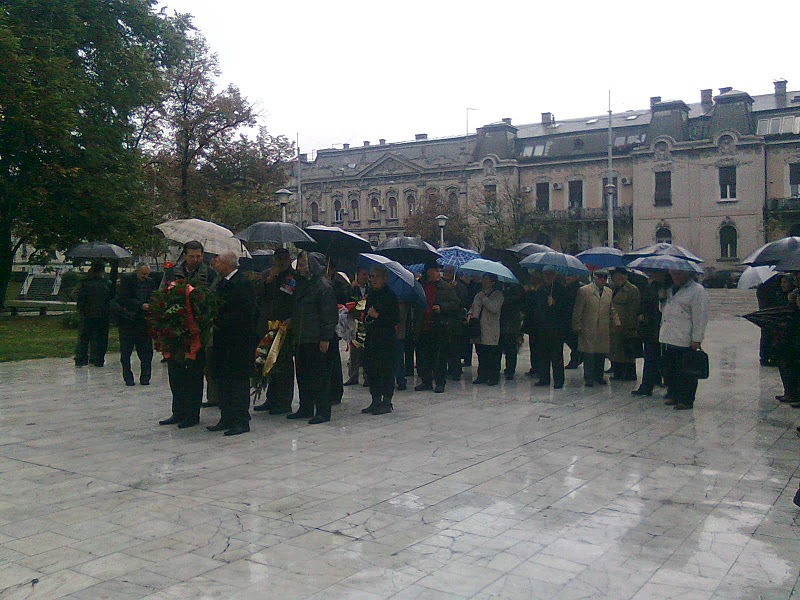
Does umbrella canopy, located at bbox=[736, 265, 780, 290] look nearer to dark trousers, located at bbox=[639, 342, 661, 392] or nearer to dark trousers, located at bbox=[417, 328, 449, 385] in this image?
dark trousers, located at bbox=[639, 342, 661, 392]

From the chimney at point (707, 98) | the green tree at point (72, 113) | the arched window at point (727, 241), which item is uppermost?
the chimney at point (707, 98)

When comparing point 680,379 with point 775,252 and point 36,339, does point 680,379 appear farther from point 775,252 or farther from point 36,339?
point 36,339

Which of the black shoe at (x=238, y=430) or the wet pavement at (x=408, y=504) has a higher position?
the black shoe at (x=238, y=430)

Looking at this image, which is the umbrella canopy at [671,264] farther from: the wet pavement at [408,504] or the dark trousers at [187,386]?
the dark trousers at [187,386]

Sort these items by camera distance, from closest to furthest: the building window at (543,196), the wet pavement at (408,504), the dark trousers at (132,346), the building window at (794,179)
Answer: the wet pavement at (408,504) → the dark trousers at (132,346) → the building window at (794,179) → the building window at (543,196)

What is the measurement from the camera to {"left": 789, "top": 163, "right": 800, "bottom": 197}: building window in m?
49.8

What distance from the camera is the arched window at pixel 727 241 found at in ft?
171

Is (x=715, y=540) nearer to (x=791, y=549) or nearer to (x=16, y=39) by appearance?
(x=791, y=549)

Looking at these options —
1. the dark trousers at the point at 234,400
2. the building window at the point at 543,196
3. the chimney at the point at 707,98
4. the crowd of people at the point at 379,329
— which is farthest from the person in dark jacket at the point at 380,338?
the chimney at the point at 707,98

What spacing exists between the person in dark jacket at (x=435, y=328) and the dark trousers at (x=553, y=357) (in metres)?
1.55

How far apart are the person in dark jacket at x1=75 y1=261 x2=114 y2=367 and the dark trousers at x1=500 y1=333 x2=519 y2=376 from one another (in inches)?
283

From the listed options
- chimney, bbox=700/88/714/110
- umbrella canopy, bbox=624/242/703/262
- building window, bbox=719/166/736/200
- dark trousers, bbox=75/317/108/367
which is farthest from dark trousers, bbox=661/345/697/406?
chimney, bbox=700/88/714/110

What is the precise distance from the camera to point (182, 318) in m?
8.16

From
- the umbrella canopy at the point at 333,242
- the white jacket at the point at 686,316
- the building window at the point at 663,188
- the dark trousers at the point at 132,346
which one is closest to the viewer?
the white jacket at the point at 686,316
